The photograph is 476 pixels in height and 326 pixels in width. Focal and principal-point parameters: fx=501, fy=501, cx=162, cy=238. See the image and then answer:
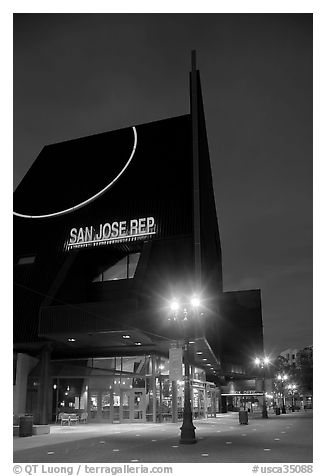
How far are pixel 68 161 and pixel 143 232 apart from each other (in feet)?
37.4

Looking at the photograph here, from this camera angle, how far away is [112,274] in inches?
1362

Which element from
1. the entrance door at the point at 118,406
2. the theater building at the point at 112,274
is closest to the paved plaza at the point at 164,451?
the theater building at the point at 112,274

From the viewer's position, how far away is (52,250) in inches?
1364

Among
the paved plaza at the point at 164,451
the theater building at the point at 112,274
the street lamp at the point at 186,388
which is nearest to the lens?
the paved plaza at the point at 164,451

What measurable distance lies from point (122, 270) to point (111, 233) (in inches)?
109

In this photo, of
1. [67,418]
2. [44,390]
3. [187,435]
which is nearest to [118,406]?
[67,418]

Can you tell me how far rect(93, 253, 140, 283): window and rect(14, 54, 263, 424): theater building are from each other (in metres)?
0.07

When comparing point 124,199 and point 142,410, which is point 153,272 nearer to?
point 124,199

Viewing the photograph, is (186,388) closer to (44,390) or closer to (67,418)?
(67,418)

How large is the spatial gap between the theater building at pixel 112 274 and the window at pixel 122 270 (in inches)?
2.9

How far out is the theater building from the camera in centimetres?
3041

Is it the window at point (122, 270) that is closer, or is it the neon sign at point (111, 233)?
the neon sign at point (111, 233)

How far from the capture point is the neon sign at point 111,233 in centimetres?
3297

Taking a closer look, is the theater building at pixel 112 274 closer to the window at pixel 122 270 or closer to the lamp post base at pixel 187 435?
the window at pixel 122 270
